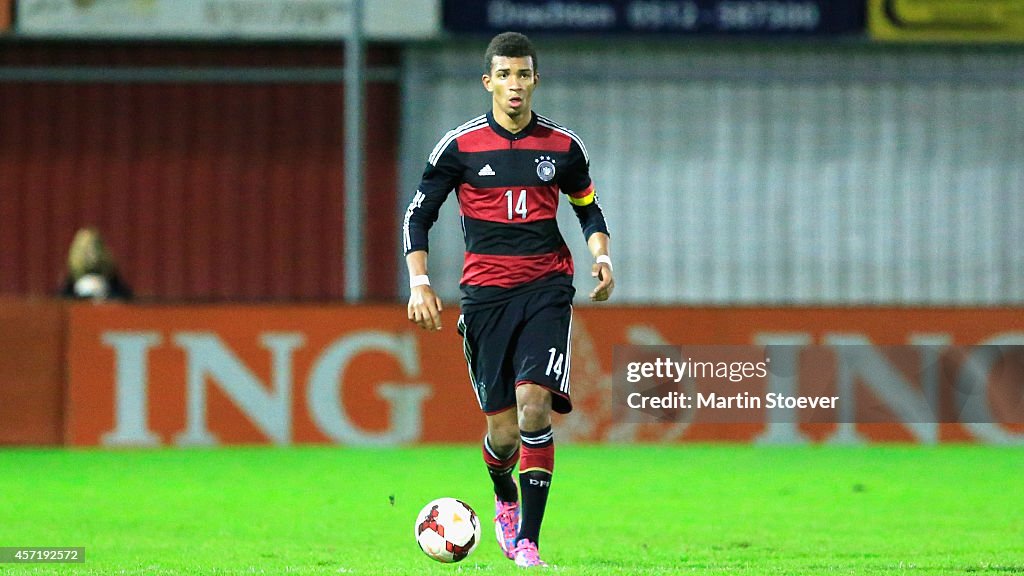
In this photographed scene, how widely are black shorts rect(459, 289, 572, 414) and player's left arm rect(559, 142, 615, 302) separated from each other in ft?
0.67

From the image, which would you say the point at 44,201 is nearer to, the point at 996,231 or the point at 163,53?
the point at 163,53

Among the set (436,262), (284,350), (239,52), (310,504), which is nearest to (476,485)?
(310,504)

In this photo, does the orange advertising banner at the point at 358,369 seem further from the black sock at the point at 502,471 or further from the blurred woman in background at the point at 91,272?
the black sock at the point at 502,471

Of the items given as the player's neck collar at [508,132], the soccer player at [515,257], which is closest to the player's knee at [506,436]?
the soccer player at [515,257]

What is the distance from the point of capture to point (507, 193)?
6895 mm

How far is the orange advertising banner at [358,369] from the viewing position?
13.5 meters

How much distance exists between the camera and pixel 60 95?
2039 cm

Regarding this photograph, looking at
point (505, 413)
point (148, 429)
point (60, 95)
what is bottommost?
point (148, 429)

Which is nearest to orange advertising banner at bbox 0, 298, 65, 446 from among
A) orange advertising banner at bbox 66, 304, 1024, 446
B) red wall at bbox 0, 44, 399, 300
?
orange advertising banner at bbox 66, 304, 1024, 446

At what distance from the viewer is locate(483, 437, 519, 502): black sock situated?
23.4 ft

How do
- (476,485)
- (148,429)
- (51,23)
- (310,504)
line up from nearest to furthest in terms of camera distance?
(310,504)
(476,485)
(148,429)
(51,23)

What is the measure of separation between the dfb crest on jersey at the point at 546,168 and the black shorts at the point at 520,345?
1.54 ft

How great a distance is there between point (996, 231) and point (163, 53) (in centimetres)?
1025

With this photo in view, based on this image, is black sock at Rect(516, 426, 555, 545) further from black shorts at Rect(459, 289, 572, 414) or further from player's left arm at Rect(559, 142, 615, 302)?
player's left arm at Rect(559, 142, 615, 302)
